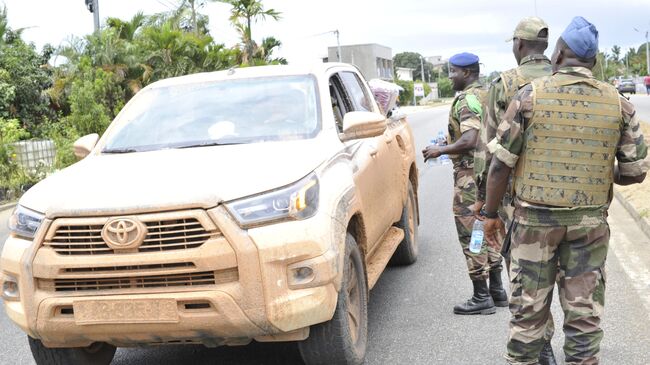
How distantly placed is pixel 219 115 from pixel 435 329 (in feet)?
6.64

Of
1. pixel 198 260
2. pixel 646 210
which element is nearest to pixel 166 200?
pixel 198 260

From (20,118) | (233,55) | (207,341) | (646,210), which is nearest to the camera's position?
(207,341)

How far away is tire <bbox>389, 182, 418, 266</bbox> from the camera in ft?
23.5

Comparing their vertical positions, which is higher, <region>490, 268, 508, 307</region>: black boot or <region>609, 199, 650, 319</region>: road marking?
<region>490, 268, 508, 307</region>: black boot

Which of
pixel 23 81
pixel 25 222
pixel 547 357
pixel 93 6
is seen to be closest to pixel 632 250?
pixel 547 357

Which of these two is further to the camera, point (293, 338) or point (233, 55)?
point (233, 55)

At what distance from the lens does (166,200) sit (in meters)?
3.95

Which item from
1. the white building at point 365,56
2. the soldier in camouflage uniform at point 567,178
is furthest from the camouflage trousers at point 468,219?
the white building at point 365,56

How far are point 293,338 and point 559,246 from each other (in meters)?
1.39

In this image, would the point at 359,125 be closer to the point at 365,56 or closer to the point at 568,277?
the point at 568,277

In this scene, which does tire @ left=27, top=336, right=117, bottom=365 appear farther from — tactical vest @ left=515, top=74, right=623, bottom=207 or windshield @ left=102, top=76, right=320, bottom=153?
tactical vest @ left=515, top=74, right=623, bottom=207

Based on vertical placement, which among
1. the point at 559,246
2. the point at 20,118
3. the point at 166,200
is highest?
the point at 166,200

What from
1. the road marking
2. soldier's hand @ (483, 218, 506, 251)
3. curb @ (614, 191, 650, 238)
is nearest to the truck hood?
soldier's hand @ (483, 218, 506, 251)

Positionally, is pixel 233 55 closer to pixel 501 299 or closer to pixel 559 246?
pixel 501 299
